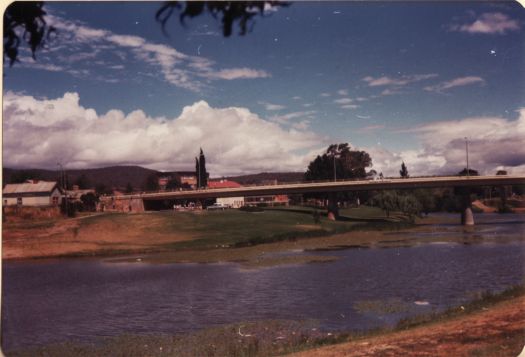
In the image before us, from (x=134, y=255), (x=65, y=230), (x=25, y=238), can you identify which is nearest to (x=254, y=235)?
(x=134, y=255)

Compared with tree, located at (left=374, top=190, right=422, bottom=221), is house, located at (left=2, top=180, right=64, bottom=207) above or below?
above

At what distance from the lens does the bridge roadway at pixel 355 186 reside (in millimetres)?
71494

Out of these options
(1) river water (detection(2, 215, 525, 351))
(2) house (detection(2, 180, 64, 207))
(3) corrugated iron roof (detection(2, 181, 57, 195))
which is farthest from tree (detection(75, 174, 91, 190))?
(1) river water (detection(2, 215, 525, 351))

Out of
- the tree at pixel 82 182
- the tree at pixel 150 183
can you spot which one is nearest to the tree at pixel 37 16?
the tree at pixel 82 182

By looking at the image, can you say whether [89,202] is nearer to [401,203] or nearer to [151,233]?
[151,233]

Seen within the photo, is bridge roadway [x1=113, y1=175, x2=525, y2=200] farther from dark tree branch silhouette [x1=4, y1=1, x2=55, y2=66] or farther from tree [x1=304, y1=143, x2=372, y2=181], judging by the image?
dark tree branch silhouette [x1=4, y1=1, x2=55, y2=66]

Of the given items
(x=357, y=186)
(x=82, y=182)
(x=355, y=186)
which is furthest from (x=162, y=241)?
(x=82, y=182)

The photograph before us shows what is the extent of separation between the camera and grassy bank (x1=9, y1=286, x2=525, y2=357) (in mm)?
15805

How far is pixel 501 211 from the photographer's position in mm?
96188

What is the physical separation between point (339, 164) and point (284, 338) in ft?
316

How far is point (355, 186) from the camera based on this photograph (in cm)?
7719

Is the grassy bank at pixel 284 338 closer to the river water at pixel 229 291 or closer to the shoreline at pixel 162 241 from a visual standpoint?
the river water at pixel 229 291

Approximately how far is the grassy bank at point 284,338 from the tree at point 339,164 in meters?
88.7

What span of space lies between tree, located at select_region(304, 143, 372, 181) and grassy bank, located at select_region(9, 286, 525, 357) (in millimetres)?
88709
